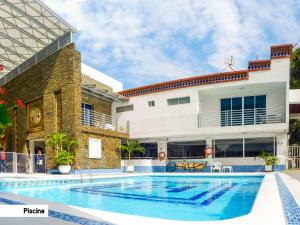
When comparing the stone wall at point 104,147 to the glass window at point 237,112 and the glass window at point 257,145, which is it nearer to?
the glass window at point 237,112

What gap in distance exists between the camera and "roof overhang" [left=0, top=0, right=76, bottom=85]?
15.4 meters

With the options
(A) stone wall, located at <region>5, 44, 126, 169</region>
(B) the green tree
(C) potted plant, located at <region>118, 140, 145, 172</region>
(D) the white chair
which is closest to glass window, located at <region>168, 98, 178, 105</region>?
(C) potted plant, located at <region>118, 140, 145, 172</region>

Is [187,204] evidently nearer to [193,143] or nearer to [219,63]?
[193,143]

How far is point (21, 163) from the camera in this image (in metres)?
15.5

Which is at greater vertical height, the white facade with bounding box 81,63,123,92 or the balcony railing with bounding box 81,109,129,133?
the white facade with bounding box 81,63,123,92

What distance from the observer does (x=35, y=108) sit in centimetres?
1864

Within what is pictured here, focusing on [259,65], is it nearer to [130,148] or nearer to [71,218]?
[130,148]

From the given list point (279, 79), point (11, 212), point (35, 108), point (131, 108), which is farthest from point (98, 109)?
point (11, 212)

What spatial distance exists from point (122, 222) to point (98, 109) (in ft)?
59.7

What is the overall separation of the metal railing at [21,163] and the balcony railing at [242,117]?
993cm

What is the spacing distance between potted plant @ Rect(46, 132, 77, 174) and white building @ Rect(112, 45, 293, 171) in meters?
6.06

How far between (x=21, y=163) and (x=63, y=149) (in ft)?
7.07
